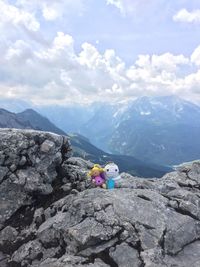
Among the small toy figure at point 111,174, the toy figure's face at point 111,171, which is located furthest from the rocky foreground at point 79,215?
the toy figure's face at point 111,171

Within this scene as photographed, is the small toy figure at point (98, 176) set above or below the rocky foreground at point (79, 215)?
above

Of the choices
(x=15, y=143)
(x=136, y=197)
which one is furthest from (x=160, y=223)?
(x=15, y=143)

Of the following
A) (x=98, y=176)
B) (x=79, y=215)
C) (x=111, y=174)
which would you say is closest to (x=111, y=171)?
(x=111, y=174)

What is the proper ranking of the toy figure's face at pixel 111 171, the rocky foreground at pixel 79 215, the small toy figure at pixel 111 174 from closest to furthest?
1. the rocky foreground at pixel 79 215
2. the small toy figure at pixel 111 174
3. the toy figure's face at pixel 111 171

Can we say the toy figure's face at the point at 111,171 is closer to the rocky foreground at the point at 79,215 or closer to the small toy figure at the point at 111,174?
the small toy figure at the point at 111,174

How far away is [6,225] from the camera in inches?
944

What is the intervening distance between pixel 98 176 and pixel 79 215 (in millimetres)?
5006

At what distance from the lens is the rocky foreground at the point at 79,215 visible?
2067 centimetres

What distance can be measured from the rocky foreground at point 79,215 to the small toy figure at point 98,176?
29.0 inches

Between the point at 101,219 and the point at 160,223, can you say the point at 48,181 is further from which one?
the point at 160,223

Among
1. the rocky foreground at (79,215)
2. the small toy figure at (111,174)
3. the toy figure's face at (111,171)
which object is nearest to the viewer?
the rocky foreground at (79,215)

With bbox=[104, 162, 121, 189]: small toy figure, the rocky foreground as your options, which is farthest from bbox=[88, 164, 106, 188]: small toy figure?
the rocky foreground

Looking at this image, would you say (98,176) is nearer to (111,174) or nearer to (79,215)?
(111,174)

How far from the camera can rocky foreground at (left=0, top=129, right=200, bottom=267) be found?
2067 cm
